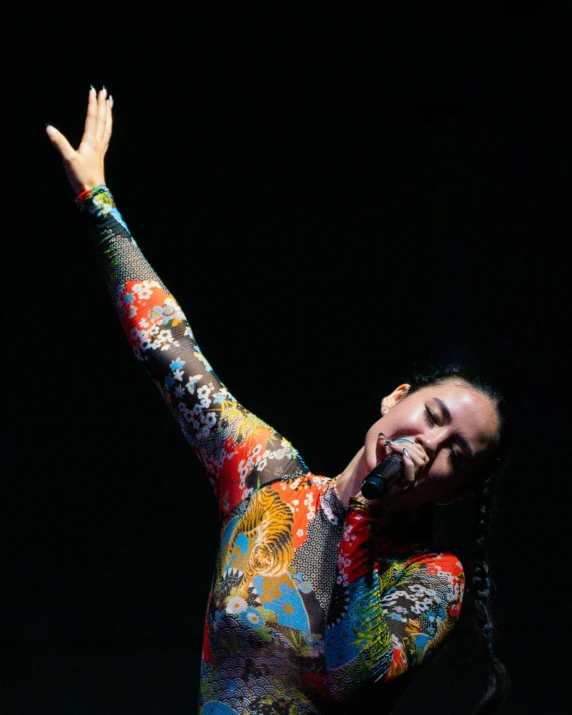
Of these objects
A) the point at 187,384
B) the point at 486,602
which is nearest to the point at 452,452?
the point at 486,602

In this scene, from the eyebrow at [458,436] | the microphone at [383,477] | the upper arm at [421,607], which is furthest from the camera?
the eyebrow at [458,436]

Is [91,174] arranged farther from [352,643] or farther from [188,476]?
[188,476]

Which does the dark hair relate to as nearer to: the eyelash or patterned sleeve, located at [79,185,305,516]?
the eyelash

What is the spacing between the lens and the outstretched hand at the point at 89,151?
4.53 feet

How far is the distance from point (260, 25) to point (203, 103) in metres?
0.24

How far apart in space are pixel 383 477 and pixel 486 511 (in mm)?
353

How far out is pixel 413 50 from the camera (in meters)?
2.40

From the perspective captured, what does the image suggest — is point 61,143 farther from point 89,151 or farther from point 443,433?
point 443,433

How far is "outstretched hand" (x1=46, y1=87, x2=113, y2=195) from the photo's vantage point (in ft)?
4.53

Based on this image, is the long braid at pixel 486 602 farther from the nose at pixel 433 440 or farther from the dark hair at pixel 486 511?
the nose at pixel 433 440

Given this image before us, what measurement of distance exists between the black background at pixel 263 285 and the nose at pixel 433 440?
123 cm

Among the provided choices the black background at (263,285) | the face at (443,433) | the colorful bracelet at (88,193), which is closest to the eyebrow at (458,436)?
the face at (443,433)

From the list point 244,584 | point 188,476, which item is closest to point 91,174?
point 244,584

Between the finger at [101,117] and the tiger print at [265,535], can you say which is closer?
the tiger print at [265,535]
